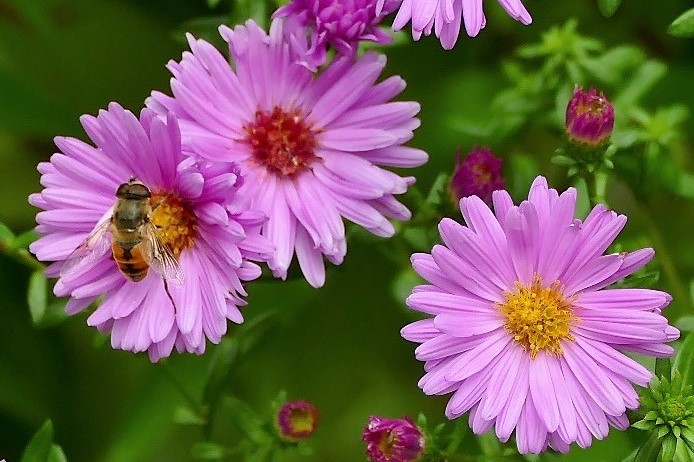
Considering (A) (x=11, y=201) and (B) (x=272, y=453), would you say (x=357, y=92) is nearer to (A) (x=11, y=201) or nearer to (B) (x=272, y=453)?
(B) (x=272, y=453)

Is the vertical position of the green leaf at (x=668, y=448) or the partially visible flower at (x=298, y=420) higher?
the partially visible flower at (x=298, y=420)

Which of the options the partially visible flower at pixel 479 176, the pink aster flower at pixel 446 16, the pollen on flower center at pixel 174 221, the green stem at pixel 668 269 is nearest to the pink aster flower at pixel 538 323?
the partially visible flower at pixel 479 176

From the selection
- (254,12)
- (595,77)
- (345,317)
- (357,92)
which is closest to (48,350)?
(345,317)

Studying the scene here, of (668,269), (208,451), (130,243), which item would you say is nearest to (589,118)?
(668,269)

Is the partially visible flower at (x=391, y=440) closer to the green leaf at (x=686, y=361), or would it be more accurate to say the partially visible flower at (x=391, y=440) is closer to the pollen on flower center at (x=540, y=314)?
the pollen on flower center at (x=540, y=314)

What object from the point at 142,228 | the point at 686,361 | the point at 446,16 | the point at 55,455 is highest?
the point at 446,16

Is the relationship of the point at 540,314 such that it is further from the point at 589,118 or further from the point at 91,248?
the point at 91,248
